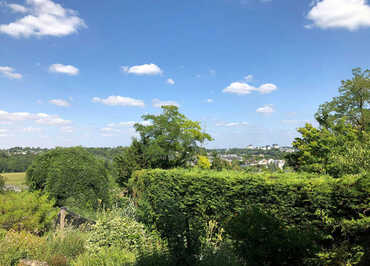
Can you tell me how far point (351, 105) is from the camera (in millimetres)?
25203

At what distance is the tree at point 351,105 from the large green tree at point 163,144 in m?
16.9

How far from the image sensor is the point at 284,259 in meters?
3.76

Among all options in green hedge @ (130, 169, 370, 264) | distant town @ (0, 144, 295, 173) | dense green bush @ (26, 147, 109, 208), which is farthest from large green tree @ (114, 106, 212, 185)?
green hedge @ (130, 169, 370, 264)

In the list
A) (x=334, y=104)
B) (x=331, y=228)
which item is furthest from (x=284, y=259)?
(x=334, y=104)

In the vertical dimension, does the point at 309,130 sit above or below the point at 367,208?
above

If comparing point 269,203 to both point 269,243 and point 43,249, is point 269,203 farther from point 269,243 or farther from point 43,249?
point 43,249

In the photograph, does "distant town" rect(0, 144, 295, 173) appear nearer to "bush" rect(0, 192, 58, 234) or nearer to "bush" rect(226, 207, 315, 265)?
"bush" rect(226, 207, 315, 265)

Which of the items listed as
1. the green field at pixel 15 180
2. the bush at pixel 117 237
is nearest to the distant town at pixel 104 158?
the green field at pixel 15 180

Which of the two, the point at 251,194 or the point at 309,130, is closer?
the point at 251,194

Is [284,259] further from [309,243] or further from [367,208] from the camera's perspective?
[367,208]

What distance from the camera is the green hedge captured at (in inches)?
175

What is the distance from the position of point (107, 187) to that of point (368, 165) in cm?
1125

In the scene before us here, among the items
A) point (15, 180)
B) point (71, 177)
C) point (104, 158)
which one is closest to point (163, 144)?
point (104, 158)

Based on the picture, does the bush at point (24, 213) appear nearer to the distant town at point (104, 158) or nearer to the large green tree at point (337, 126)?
the distant town at point (104, 158)
